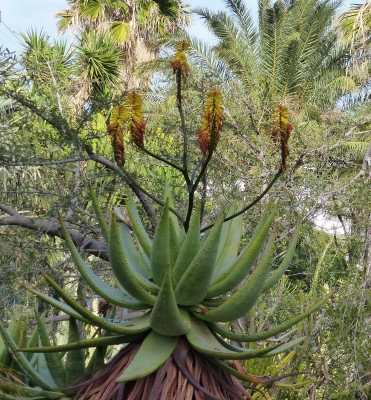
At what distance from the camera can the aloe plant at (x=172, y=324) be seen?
6.33ft

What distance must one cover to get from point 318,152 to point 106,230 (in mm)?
4189

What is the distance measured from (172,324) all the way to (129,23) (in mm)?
19953

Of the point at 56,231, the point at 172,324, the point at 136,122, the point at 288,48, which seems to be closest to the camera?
the point at 172,324

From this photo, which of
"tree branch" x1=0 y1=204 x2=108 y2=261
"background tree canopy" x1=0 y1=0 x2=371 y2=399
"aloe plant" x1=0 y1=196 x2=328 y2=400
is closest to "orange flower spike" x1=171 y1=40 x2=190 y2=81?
"background tree canopy" x1=0 y1=0 x2=371 y2=399

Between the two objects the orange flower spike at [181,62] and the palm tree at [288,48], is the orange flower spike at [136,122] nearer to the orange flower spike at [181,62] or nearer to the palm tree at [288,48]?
the orange flower spike at [181,62]

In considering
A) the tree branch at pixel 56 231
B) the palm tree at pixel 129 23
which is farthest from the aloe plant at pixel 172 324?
the palm tree at pixel 129 23

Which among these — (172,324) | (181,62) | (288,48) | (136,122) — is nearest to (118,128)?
(136,122)

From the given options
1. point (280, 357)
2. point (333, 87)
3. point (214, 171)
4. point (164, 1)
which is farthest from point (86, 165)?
point (333, 87)

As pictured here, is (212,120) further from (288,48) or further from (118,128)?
(288,48)

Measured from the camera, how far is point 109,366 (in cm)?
208

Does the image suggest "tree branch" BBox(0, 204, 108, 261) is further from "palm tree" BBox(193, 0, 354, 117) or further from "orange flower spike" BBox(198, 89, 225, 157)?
"palm tree" BBox(193, 0, 354, 117)

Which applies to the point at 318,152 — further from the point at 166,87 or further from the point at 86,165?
the point at 166,87

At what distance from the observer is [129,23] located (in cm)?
2094

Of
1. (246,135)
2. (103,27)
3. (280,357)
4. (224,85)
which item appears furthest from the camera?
(103,27)
